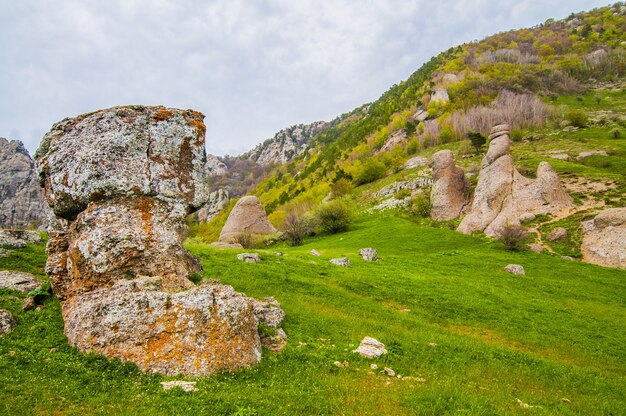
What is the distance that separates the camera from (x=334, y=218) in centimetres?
5497

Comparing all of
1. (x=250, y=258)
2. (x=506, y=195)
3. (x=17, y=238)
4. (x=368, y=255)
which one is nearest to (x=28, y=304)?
(x=17, y=238)

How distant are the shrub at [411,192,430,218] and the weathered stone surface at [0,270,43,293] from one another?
49.3 metres

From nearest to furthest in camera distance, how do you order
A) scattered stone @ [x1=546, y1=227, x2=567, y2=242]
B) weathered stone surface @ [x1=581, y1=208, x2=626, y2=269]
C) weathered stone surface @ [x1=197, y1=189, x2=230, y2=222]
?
weathered stone surface @ [x1=581, y1=208, x2=626, y2=269] → scattered stone @ [x1=546, y1=227, x2=567, y2=242] → weathered stone surface @ [x1=197, y1=189, x2=230, y2=222]

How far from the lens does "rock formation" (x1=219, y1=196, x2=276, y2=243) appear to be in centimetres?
6131

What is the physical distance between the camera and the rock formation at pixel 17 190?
115 metres

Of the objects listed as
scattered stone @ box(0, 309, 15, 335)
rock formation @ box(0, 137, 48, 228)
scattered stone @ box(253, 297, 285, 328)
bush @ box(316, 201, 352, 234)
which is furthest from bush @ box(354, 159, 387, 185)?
rock formation @ box(0, 137, 48, 228)

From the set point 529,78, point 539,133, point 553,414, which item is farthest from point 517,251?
point 529,78

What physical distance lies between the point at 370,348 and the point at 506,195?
126 ft

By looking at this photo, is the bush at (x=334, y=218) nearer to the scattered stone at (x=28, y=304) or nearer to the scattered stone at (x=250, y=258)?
the scattered stone at (x=250, y=258)

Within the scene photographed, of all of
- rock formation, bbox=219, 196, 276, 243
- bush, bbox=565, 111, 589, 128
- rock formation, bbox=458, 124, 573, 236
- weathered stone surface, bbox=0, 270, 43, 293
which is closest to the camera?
weathered stone surface, bbox=0, 270, 43, 293

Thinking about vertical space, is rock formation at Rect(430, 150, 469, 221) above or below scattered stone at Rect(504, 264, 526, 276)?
above

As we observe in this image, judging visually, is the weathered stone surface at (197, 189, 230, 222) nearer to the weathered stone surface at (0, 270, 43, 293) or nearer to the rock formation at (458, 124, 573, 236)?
the rock formation at (458, 124, 573, 236)

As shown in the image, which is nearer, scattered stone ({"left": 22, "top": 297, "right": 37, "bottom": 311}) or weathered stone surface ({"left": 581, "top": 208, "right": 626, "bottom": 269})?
scattered stone ({"left": 22, "top": 297, "right": 37, "bottom": 311})

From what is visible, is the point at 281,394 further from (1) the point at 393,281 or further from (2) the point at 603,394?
(1) the point at 393,281
